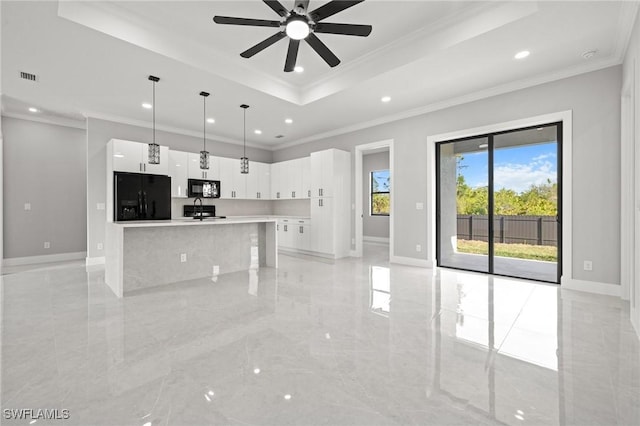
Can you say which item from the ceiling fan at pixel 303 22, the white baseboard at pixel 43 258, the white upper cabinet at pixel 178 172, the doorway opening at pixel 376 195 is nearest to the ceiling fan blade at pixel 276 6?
the ceiling fan at pixel 303 22

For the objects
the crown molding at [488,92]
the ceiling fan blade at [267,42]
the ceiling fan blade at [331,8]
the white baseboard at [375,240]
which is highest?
the crown molding at [488,92]

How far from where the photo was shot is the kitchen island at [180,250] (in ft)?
12.1

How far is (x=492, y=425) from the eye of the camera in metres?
1.43

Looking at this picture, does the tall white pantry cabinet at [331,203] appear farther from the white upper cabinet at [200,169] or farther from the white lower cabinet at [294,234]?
the white upper cabinet at [200,169]

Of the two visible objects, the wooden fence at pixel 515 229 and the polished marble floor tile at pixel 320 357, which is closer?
the polished marble floor tile at pixel 320 357

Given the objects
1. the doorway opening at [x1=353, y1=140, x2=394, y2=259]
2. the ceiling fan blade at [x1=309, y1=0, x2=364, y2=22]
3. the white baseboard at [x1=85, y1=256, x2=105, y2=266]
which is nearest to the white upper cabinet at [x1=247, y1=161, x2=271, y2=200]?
the doorway opening at [x1=353, y1=140, x2=394, y2=259]

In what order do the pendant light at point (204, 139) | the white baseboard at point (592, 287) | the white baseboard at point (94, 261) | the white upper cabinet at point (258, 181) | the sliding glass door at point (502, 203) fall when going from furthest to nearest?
the white upper cabinet at point (258, 181) → the white baseboard at point (94, 261) → the sliding glass door at point (502, 203) → the pendant light at point (204, 139) → the white baseboard at point (592, 287)

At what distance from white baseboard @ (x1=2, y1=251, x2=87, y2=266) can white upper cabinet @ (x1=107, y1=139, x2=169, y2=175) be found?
2.54 metres

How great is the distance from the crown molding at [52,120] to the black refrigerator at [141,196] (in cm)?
220

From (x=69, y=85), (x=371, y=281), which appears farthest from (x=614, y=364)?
(x=69, y=85)

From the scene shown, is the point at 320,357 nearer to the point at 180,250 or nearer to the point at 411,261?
the point at 180,250

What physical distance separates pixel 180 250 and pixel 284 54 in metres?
3.04

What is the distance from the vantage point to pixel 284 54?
3770 mm

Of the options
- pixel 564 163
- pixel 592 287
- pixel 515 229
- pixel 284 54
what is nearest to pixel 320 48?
pixel 284 54
